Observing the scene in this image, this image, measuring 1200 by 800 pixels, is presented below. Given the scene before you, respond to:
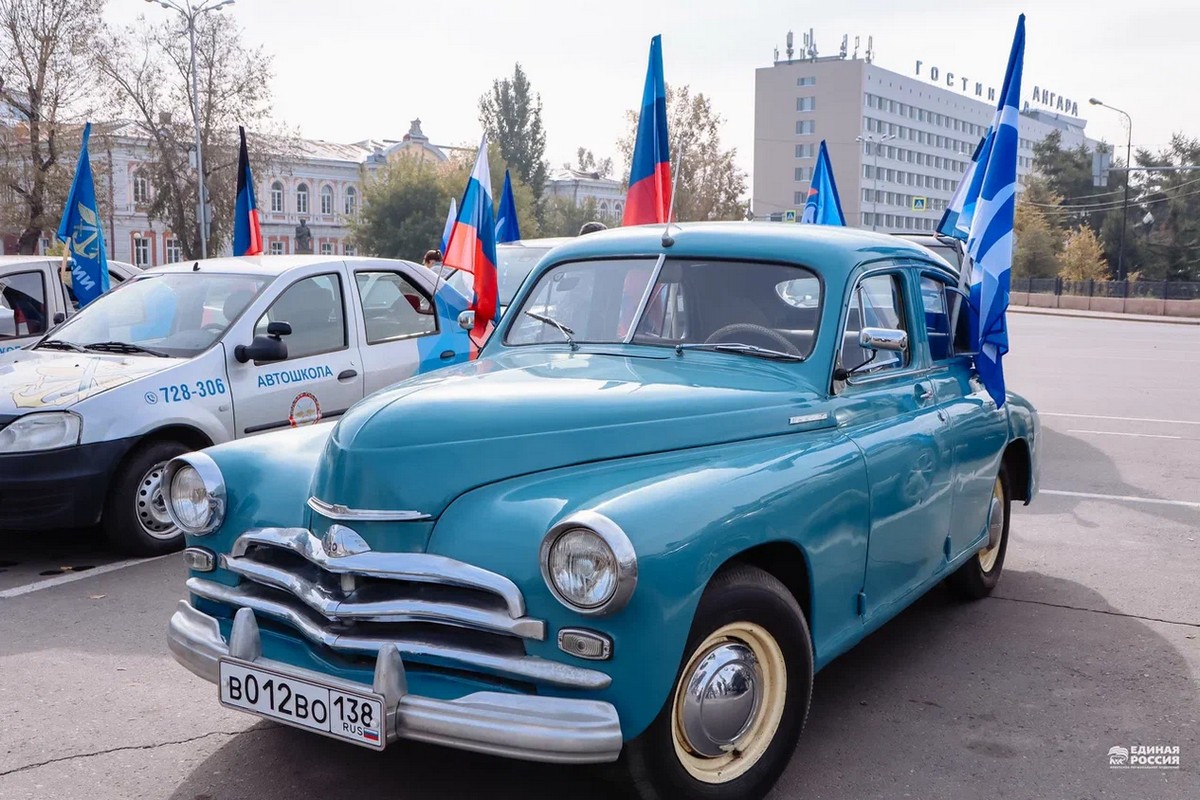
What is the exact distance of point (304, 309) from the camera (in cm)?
768

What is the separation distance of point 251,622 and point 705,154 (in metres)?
54.2

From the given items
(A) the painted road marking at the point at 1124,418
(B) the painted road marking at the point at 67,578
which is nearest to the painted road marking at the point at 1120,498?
(A) the painted road marking at the point at 1124,418

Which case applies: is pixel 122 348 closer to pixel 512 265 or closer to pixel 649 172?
pixel 649 172

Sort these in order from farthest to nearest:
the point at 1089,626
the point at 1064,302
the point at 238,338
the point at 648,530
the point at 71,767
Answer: the point at 1064,302 → the point at 238,338 → the point at 1089,626 → the point at 71,767 → the point at 648,530

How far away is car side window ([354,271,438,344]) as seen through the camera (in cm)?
806

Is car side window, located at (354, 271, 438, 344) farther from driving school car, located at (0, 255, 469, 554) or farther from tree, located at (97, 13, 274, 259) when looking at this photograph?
tree, located at (97, 13, 274, 259)

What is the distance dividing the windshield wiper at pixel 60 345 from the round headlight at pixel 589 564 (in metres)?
5.25

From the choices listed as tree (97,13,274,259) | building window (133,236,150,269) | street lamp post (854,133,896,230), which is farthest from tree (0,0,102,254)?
street lamp post (854,133,896,230)

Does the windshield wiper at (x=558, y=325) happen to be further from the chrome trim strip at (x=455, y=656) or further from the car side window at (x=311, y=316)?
the car side window at (x=311, y=316)

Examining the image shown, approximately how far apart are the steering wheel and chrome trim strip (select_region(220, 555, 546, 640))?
1.70 meters

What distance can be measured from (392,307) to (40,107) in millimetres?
31948

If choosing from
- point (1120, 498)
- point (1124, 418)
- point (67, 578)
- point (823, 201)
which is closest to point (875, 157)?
point (823, 201)

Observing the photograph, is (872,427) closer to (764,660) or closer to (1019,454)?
(764,660)

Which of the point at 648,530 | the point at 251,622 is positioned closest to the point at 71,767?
the point at 251,622
